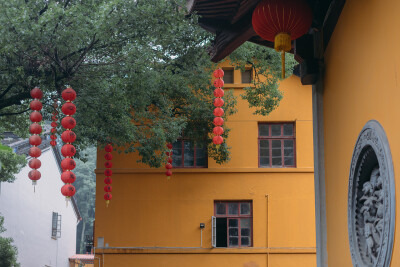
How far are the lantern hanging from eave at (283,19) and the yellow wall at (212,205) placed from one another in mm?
9875

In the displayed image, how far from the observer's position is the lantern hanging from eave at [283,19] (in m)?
5.61

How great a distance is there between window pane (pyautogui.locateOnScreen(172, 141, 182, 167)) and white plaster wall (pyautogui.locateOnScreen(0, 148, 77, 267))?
546cm

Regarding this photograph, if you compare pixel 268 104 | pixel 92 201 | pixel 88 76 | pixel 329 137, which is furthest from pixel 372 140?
pixel 92 201

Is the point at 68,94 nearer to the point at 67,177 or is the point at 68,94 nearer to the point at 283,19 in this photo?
the point at 67,177

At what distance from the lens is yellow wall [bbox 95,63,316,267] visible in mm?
15047

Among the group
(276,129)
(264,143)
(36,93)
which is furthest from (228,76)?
(36,93)

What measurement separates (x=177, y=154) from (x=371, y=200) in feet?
38.3

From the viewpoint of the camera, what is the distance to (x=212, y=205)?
1533 centimetres

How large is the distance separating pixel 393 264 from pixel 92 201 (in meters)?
33.9

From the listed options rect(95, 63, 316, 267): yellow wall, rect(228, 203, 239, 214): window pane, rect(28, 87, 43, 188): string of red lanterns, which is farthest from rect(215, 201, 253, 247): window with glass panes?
rect(28, 87, 43, 188): string of red lanterns

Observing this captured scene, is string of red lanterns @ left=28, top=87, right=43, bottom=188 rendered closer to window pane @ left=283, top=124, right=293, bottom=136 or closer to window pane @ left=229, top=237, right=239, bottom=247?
window pane @ left=229, top=237, right=239, bottom=247

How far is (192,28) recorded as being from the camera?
13.1m

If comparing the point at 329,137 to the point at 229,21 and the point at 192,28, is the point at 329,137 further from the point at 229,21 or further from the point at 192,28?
the point at 192,28

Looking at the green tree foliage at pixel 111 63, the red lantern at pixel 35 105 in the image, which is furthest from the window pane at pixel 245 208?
the red lantern at pixel 35 105
